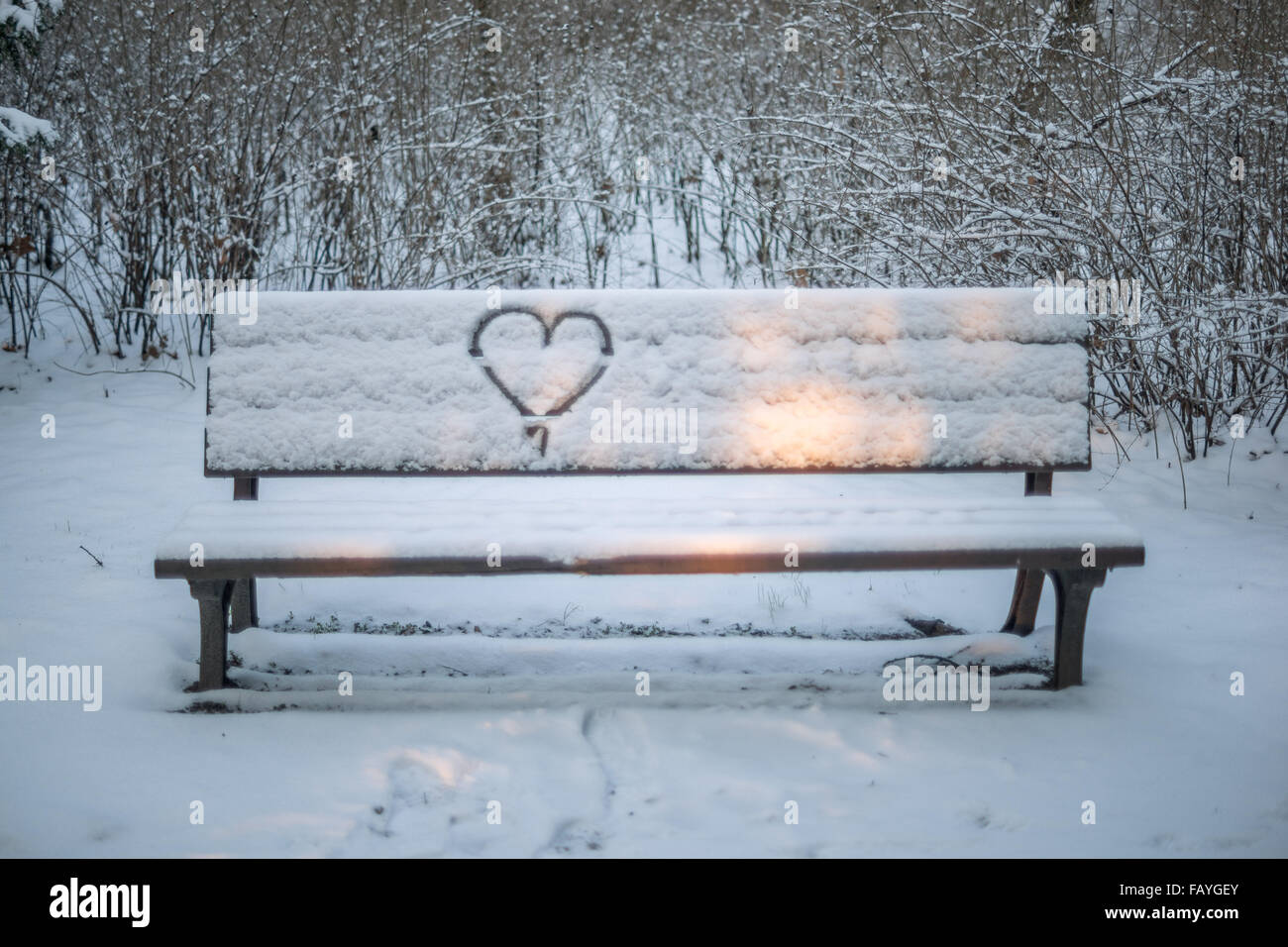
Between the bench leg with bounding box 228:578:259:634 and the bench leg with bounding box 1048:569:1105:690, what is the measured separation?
7.03 ft

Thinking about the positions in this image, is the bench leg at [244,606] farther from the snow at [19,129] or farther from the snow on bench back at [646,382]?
the snow at [19,129]

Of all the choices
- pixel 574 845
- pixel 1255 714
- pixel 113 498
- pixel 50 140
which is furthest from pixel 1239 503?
pixel 50 140

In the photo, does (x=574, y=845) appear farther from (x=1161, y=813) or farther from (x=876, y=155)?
(x=876, y=155)

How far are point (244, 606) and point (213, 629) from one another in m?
0.45

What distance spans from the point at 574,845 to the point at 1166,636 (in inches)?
74.1

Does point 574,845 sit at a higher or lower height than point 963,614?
lower

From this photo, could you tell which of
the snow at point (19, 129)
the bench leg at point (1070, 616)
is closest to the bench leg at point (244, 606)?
the bench leg at point (1070, 616)

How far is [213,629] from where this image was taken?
2.29 meters

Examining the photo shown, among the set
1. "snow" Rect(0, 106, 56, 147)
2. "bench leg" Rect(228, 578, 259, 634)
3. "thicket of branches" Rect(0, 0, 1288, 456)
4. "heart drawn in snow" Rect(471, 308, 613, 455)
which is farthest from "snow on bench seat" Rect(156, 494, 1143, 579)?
"snow" Rect(0, 106, 56, 147)

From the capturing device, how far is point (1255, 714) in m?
2.34

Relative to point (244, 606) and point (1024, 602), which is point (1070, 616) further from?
point (244, 606)

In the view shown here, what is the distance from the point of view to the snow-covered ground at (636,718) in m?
1.89

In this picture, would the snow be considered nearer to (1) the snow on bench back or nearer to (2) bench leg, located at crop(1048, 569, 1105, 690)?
(1) the snow on bench back

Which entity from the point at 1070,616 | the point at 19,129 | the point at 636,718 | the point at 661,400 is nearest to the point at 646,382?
the point at 661,400
